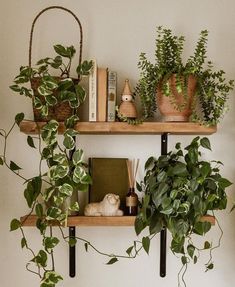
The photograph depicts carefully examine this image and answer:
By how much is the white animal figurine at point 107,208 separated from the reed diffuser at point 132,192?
4 centimetres

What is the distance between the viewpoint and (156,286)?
1.70m

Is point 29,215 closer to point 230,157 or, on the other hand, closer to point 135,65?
point 135,65

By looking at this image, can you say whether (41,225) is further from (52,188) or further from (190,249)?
(190,249)

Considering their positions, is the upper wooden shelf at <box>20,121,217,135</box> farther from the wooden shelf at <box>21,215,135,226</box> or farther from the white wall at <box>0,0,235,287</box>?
the wooden shelf at <box>21,215,135,226</box>

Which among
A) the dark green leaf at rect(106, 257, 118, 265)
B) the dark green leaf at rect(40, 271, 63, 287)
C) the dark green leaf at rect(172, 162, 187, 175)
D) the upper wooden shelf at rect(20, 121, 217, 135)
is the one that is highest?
the upper wooden shelf at rect(20, 121, 217, 135)

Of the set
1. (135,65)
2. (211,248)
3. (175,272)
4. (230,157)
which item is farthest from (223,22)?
(175,272)

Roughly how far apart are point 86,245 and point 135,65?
2.49ft

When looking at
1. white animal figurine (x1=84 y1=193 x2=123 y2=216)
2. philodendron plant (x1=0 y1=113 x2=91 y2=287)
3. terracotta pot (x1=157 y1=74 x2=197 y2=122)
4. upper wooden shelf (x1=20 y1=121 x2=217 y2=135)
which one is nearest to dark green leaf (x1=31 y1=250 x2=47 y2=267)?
philodendron plant (x1=0 y1=113 x2=91 y2=287)

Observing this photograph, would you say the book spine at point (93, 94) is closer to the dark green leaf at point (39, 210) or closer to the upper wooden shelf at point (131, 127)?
the upper wooden shelf at point (131, 127)

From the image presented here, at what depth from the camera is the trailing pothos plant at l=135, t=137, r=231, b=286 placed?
4.86 ft

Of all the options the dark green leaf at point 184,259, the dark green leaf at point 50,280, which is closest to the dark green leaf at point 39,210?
the dark green leaf at point 50,280

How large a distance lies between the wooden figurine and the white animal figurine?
0.31 meters

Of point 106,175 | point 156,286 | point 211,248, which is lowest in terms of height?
point 156,286

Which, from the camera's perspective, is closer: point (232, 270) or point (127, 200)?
point (127, 200)
